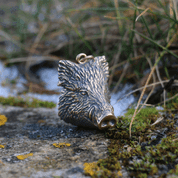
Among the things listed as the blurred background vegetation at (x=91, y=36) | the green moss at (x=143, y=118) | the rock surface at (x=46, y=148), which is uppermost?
the blurred background vegetation at (x=91, y=36)

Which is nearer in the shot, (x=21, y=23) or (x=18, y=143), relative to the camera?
(x=18, y=143)

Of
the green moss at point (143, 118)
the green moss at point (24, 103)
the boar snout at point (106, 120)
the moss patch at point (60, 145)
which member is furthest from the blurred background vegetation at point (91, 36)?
the moss patch at point (60, 145)

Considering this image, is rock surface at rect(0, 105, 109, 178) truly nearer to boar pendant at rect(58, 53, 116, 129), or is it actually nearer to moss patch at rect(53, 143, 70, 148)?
moss patch at rect(53, 143, 70, 148)

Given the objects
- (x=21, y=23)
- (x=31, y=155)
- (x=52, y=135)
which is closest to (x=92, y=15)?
(x=21, y=23)

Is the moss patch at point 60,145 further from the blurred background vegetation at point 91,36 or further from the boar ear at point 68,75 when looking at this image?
the blurred background vegetation at point 91,36

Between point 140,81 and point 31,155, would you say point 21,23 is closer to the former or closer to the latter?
point 140,81

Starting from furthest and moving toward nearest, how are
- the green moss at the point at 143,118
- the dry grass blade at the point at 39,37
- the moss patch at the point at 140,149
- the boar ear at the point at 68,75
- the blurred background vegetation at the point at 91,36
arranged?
1. the dry grass blade at the point at 39,37
2. the blurred background vegetation at the point at 91,36
3. the boar ear at the point at 68,75
4. the green moss at the point at 143,118
5. the moss patch at the point at 140,149

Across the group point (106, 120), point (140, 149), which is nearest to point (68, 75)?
point (106, 120)

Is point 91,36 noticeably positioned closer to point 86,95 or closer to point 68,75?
point 68,75
